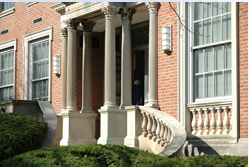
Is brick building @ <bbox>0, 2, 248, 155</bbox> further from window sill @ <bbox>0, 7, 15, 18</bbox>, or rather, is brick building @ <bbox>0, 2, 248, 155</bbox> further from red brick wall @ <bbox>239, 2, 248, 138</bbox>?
window sill @ <bbox>0, 7, 15, 18</bbox>

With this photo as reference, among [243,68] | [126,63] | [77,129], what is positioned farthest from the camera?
[77,129]

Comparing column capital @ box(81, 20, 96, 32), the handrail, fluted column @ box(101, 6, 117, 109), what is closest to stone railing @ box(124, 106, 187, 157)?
the handrail

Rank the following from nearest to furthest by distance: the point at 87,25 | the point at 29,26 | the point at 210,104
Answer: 1. the point at 210,104
2. the point at 87,25
3. the point at 29,26

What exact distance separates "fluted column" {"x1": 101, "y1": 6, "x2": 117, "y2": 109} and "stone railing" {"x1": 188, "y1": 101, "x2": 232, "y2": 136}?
228cm

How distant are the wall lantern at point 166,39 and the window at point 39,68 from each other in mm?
6218

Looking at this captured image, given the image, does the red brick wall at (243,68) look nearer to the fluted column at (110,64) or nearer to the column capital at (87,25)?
the fluted column at (110,64)

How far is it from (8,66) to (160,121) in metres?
10.5

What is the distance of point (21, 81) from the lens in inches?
656

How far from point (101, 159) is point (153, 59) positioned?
4892mm

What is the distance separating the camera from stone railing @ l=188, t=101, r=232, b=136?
9048mm

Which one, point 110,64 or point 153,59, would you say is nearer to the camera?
point 153,59

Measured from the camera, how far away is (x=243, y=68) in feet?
28.7

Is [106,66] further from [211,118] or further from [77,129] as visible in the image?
[211,118]

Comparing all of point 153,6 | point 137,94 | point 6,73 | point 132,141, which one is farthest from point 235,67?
point 6,73
